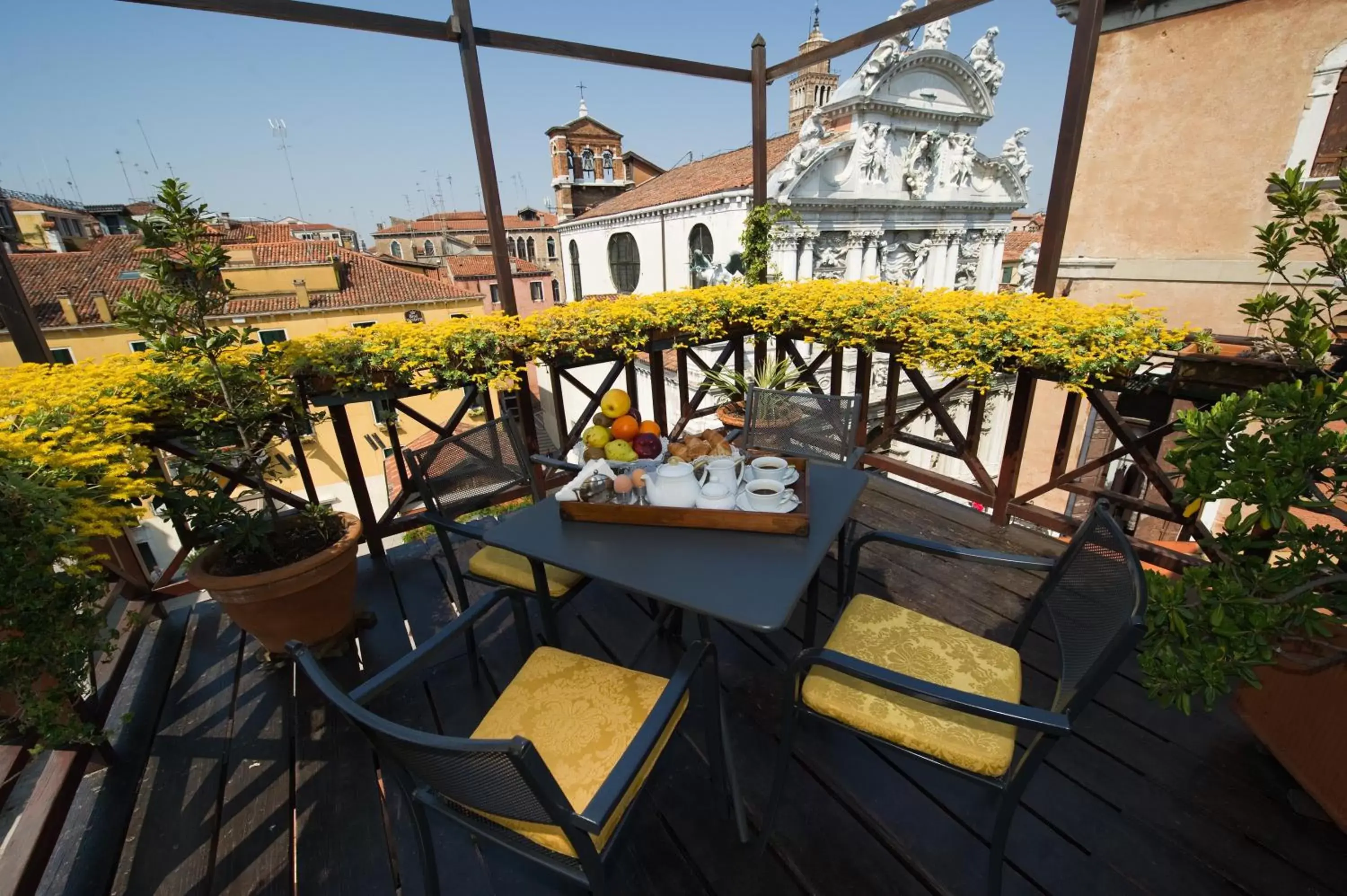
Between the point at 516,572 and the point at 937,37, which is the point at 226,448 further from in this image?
the point at 937,37

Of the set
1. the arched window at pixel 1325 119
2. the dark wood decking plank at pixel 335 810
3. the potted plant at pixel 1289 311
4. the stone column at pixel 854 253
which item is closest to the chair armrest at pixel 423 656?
the dark wood decking plank at pixel 335 810

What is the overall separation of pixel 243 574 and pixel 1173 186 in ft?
33.9

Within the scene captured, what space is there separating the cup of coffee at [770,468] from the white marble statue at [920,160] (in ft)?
52.5

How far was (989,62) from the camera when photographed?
50.0 feet

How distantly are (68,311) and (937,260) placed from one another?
924 inches

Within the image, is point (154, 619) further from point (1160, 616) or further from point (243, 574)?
point (1160, 616)

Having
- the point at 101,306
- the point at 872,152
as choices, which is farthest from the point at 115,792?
the point at 101,306

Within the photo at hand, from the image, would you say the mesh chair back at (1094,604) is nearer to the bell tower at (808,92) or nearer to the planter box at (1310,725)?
the planter box at (1310,725)

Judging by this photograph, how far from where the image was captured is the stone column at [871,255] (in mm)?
14414

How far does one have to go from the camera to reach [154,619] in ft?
7.94

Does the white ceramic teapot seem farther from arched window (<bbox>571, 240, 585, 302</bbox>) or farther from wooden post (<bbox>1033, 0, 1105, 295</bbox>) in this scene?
arched window (<bbox>571, 240, 585, 302</bbox>)

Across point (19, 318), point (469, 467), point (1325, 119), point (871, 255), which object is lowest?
point (469, 467)

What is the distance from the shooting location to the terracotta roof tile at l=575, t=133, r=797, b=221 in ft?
45.7

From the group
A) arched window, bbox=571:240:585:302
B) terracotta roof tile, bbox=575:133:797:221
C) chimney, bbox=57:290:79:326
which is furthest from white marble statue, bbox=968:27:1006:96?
chimney, bbox=57:290:79:326
